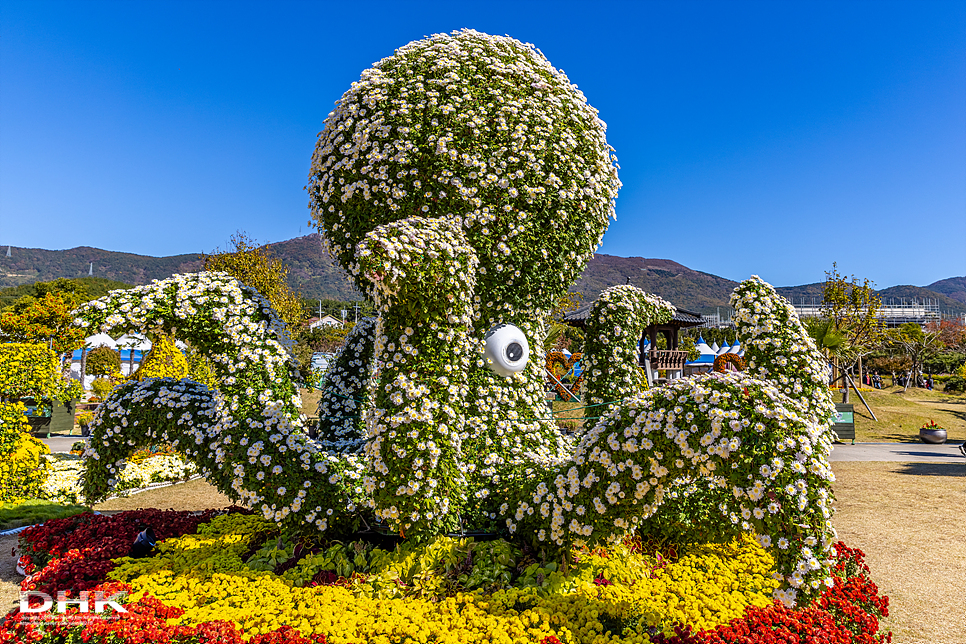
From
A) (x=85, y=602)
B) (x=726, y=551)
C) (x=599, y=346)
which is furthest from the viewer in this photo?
(x=599, y=346)

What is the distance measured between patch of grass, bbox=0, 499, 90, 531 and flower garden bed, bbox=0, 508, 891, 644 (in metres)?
2.25

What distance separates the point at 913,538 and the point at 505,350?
19.6 ft

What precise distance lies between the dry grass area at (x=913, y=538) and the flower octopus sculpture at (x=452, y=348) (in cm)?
180

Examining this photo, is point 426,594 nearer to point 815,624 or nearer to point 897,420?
point 815,624

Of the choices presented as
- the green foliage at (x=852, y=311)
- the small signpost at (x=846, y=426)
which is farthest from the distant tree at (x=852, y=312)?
the small signpost at (x=846, y=426)

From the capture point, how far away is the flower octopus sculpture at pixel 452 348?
399 cm

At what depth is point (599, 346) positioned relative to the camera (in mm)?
6125

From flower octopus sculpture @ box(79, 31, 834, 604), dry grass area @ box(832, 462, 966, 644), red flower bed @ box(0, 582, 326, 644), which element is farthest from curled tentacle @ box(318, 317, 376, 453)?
dry grass area @ box(832, 462, 966, 644)

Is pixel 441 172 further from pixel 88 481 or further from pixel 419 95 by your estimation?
pixel 88 481

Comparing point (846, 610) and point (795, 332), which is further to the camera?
point (795, 332)

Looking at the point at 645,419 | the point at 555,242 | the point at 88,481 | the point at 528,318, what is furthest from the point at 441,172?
the point at 88,481

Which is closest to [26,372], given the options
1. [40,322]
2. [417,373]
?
[417,373]

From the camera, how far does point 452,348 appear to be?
429 centimetres

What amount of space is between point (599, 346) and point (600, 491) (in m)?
2.39
